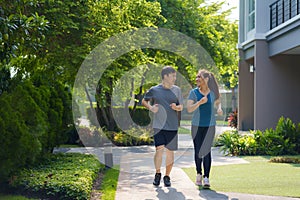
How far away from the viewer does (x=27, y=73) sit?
29.3 feet

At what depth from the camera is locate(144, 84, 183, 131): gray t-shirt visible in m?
7.33

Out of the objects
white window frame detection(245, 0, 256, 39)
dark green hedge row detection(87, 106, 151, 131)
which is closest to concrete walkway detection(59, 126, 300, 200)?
dark green hedge row detection(87, 106, 151, 131)

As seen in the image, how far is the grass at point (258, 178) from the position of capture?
22.8 ft

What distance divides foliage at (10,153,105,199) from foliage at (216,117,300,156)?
17.6 ft

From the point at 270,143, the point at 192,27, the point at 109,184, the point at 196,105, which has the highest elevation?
the point at 192,27

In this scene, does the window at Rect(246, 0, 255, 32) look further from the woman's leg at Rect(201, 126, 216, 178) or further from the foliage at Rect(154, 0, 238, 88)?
the woman's leg at Rect(201, 126, 216, 178)

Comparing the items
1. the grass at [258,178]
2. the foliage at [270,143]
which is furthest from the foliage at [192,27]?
the grass at [258,178]

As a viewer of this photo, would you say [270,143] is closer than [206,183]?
No

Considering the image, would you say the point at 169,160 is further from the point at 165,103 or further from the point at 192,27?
the point at 192,27

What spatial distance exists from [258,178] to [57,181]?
3.47 meters

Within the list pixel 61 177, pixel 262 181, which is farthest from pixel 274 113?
pixel 61 177

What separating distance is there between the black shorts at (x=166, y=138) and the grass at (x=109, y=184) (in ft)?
3.06

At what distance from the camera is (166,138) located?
7410 mm

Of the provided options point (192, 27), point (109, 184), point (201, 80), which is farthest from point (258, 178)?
point (192, 27)
